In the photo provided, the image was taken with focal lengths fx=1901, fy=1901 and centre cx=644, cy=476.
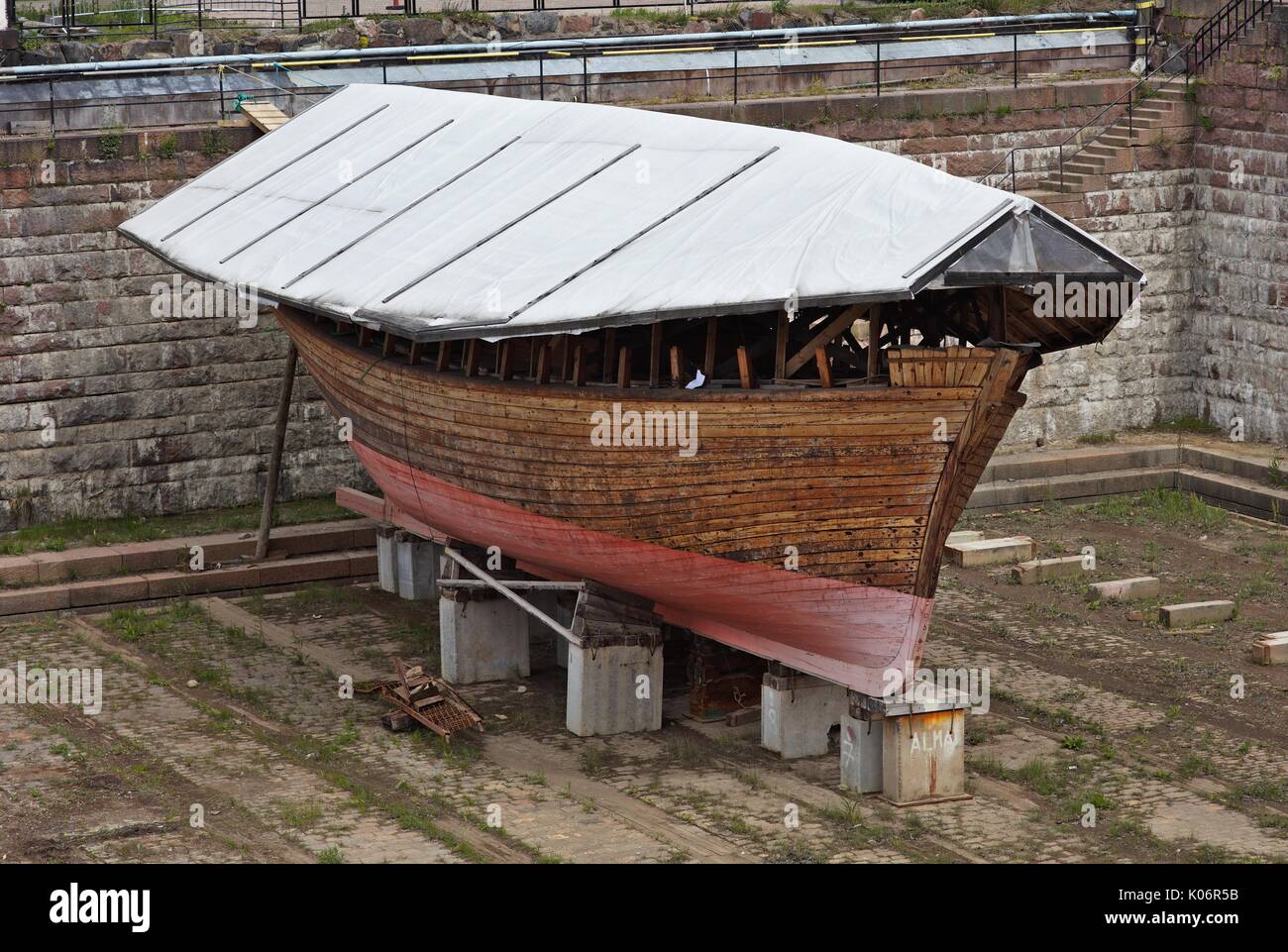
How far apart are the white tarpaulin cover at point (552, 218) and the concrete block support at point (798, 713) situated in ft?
11.0

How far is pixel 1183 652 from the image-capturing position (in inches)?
709

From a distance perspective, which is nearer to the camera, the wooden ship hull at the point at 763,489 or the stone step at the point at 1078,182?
the wooden ship hull at the point at 763,489

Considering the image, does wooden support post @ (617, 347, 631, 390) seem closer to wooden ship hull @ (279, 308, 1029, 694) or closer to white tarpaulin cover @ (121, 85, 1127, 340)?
wooden ship hull @ (279, 308, 1029, 694)

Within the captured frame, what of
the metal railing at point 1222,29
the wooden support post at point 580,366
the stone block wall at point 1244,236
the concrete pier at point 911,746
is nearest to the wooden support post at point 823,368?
the wooden support post at point 580,366

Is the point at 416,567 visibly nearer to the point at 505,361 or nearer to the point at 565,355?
the point at 505,361

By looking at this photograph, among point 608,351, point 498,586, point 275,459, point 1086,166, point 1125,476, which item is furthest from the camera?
point 1086,166

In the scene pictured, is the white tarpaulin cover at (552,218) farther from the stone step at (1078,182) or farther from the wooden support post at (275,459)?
the stone step at (1078,182)

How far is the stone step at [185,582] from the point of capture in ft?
63.8

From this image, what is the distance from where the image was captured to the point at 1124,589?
19734 millimetres

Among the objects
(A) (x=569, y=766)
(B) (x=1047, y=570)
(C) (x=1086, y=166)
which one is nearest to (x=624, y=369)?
(A) (x=569, y=766)

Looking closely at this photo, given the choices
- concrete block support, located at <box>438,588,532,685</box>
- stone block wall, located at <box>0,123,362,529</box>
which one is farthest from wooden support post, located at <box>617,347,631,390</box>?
stone block wall, located at <box>0,123,362,529</box>

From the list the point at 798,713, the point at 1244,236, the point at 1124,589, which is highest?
the point at 1244,236

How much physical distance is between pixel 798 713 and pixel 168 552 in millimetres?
8460
